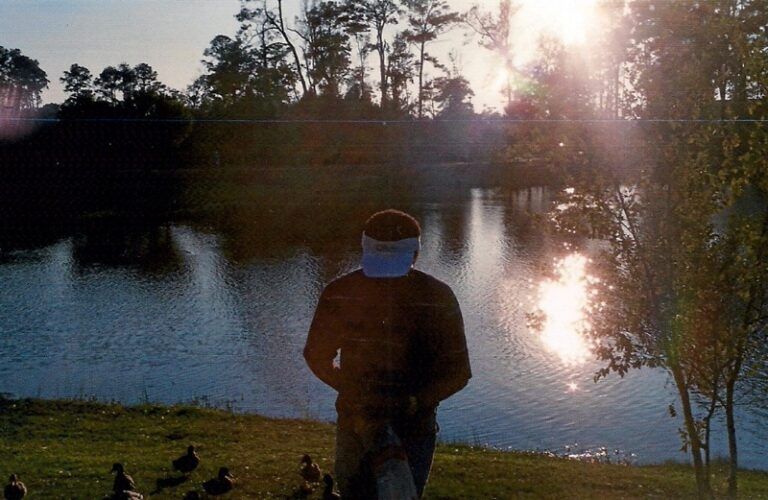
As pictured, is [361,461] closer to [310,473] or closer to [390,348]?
[390,348]

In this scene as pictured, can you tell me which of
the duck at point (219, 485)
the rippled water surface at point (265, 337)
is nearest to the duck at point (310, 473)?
the duck at point (219, 485)

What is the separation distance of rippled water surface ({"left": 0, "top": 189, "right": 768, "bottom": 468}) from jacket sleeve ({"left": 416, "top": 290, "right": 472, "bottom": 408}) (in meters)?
3.86

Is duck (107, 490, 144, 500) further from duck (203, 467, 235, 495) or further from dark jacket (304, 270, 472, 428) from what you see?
dark jacket (304, 270, 472, 428)

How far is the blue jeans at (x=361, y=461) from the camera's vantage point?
3873mm

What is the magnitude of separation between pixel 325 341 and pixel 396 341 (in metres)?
0.36

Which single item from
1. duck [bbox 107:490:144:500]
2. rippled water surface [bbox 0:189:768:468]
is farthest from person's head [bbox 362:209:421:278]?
duck [bbox 107:490:144:500]

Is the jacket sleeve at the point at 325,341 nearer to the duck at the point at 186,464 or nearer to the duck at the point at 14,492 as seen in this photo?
the duck at the point at 14,492

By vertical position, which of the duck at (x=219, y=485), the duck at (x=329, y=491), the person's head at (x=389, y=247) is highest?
the person's head at (x=389, y=247)

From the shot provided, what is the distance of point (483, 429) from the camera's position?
14430mm

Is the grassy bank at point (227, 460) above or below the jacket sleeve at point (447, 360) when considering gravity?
below

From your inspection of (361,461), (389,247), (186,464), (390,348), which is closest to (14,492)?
(186,464)

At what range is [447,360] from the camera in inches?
151

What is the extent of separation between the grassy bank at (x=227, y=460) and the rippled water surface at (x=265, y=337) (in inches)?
87.6

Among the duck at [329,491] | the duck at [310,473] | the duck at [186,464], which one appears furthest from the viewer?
the duck at [186,464]
